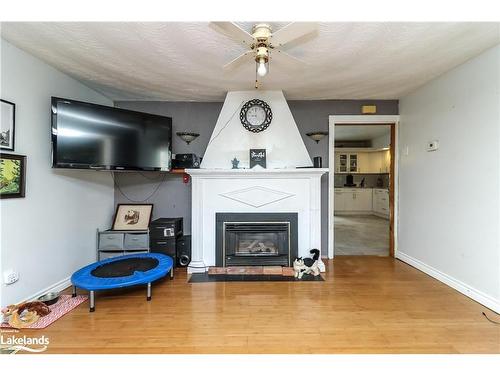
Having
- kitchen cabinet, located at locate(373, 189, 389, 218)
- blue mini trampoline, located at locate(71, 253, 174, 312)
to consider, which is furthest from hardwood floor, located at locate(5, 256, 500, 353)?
kitchen cabinet, located at locate(373, 189, 389, 218)

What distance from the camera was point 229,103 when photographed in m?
3.38

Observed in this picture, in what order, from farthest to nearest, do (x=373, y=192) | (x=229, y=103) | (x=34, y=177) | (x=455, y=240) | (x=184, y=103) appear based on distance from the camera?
(x=373, y=192), (x=184, y=103), (x=229, y=103), (x=455, y=240), (x=34, y=177)

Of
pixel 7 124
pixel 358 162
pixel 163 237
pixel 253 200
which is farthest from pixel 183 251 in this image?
pixel 358 162

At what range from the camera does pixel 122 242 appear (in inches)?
126

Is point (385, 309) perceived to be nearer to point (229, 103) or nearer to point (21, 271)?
point (229, 103)

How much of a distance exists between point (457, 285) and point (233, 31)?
3303mm

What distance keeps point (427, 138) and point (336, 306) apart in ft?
7.90

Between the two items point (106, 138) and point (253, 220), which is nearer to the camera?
point (106, 138)

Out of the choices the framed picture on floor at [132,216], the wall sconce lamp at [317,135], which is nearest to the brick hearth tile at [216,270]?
the framed picture on floor at [132,216]

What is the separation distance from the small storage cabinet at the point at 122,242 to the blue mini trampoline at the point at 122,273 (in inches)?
11.4

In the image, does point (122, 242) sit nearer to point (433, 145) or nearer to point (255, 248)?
point (255, 248)

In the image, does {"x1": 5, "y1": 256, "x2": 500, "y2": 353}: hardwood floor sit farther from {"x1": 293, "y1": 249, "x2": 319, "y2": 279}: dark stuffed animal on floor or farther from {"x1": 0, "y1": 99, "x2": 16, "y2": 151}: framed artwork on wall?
{"x1": 0, "y1": 99, "x2": 16, "y2": 151}: framed artwork on wall

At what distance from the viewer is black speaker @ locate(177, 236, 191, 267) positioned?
3.34m
